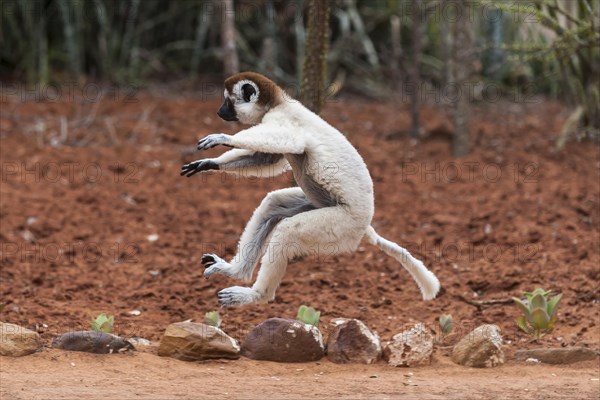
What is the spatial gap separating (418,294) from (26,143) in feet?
18.4

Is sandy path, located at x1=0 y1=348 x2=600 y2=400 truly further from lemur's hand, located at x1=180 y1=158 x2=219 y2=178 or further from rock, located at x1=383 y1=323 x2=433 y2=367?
lemur's hand, located at x1=180 y1=158 x2=219 y2=178

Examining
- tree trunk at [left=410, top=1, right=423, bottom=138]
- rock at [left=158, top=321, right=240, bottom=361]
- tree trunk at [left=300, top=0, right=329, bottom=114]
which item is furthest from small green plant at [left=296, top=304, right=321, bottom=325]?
tree trunk at [left=410, top=1, right=423, bottom=138]

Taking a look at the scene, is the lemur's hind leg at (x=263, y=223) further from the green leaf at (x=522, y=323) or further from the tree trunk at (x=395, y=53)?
the tree trunk at (x=395, y=53)

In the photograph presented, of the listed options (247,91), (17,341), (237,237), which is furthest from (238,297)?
(237,237)

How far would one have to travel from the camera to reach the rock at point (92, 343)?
5305 mm

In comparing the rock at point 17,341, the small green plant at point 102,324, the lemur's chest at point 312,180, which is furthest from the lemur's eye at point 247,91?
the rock at point 17,341

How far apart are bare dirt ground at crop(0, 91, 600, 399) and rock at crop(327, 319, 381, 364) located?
104mm

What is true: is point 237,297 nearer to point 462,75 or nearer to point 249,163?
point 249,163

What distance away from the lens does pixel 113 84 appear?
13453mm

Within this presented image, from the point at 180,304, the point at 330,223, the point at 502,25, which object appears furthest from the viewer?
the point at 502,25

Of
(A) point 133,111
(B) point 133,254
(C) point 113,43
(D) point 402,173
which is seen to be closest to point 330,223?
(B) point 133,254

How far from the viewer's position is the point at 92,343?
17.4ft

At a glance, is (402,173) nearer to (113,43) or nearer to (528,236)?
(528,236)

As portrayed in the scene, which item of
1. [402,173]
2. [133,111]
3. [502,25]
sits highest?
[502,25]
